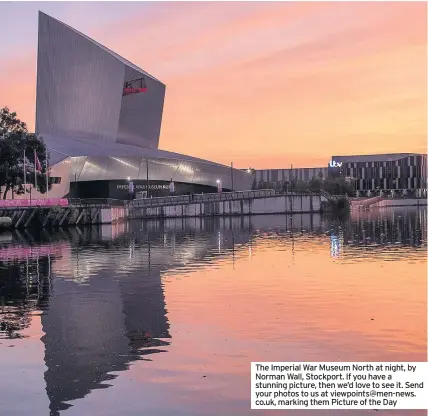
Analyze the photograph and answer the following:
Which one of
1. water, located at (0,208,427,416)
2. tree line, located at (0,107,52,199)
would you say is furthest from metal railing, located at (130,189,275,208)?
water, located at (0,208,427,416)

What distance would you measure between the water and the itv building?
4561 inches

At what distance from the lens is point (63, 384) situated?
16891 millimetres

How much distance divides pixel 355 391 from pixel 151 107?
18065cm

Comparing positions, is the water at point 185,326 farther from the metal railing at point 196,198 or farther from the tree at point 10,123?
the metal railing at point 196,198

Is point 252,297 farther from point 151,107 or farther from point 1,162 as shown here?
point 151,107

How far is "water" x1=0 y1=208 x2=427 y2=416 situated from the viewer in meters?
16.2

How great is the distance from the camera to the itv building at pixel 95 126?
16125 centimetres

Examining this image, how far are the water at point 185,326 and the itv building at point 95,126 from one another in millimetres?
115860

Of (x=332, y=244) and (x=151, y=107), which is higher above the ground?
(x=151, y=107)

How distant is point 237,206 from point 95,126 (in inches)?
1587

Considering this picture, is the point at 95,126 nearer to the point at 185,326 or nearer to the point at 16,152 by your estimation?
the point at 16,152

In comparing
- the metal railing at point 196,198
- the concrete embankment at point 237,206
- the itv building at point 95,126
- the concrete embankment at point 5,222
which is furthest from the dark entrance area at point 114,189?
the concrete embankment at point 5,222

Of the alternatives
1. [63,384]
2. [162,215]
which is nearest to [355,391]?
[63,384]

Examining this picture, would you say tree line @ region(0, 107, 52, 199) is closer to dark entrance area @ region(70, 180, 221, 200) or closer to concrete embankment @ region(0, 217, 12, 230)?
concrete embankment @ region(0, 217, 12, 230)
